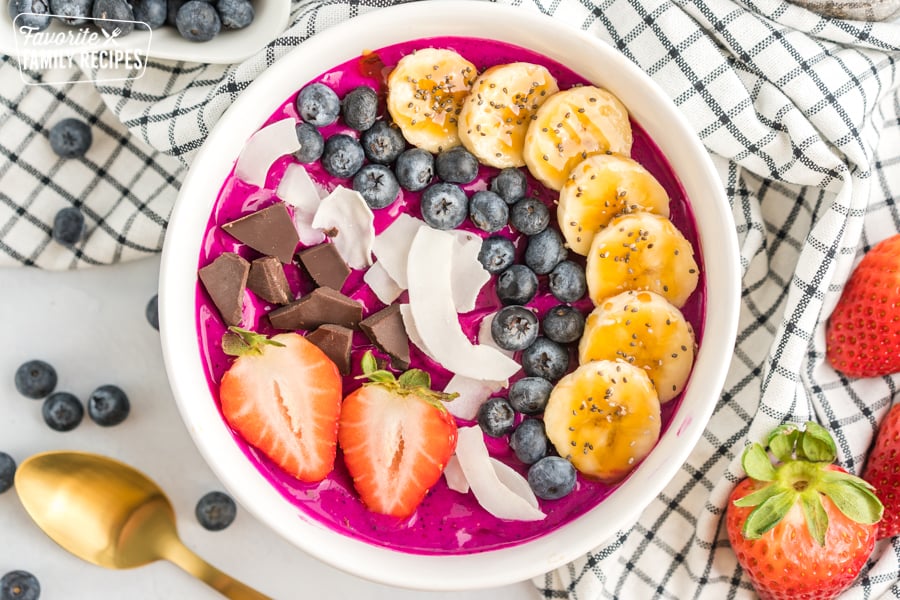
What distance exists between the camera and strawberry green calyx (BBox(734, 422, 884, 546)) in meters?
1.84

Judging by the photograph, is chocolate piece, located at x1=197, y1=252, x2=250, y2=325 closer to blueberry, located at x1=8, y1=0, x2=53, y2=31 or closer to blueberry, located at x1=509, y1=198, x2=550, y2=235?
blueberry, located at x1=509, y1=198, x2=550, y2=235

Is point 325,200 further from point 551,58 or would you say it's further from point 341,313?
point 551,58

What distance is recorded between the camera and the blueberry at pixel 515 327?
1.74 meters

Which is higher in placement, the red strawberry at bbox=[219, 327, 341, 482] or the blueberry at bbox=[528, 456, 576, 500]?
the blueberry at bbox=[528, 456, 576, 500]

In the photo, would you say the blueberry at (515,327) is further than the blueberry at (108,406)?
No

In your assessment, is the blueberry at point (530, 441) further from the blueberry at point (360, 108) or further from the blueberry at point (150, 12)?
the blueberry at point (150, 12)

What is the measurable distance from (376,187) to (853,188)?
3.34 ft

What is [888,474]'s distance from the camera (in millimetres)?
1968

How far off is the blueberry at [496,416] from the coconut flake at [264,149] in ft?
2.04

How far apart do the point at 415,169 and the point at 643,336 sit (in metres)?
0.55

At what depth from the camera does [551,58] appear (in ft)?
5.95

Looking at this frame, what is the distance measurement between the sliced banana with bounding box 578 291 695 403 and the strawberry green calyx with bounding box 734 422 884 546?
10.4 inches

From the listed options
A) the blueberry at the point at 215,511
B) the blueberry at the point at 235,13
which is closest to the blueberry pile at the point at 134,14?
the blueberry at the point at 235,13

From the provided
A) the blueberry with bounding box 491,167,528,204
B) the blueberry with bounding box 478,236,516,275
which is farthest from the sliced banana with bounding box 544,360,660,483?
the blueberry with bounding box 491,167,528,204
